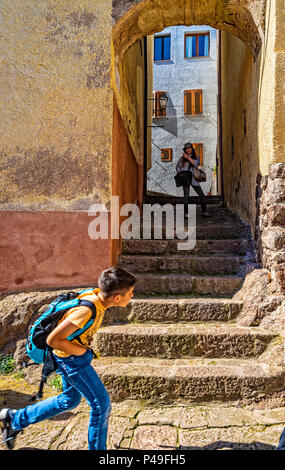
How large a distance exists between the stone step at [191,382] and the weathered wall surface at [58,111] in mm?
1839

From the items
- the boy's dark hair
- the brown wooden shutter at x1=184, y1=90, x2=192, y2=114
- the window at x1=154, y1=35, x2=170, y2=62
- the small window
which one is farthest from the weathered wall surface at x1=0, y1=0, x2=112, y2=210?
the window at x1=154, y1=35, x2=170, y2=62

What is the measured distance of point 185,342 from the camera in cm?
336

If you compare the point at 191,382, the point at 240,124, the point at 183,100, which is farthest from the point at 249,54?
the point at 183,100

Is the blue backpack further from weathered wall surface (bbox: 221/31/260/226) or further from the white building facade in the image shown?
the white building facade

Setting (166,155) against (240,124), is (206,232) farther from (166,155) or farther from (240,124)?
(166,155)

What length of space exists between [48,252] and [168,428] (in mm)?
2173

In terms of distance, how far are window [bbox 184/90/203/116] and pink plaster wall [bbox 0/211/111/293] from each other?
15.7 m

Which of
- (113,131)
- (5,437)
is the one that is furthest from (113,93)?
(5,437)

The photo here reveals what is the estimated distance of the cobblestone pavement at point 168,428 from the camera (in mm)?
2373

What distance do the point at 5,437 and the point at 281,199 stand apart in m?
3.04

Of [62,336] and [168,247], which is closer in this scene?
[62,336]

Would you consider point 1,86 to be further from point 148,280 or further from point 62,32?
point 148,280

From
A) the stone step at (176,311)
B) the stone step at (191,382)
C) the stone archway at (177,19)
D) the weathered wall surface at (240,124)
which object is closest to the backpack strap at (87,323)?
the stone step at (191,382)

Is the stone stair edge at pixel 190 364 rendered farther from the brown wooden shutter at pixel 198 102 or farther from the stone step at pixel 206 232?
the brown wooden shutter at pixel 198 102
